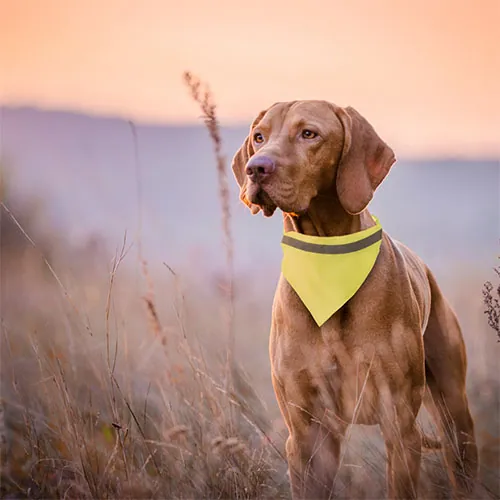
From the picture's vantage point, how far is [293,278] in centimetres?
381

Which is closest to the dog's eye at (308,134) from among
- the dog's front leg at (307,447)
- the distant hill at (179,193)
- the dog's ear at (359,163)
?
the dog's ear at (359,163)

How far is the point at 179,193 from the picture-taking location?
7.91 m

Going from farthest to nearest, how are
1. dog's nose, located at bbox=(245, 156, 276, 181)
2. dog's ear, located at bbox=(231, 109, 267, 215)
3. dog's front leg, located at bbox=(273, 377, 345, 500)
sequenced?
1. dog's ear, located at bbox=(231, 109, 267, 215)
2. dog's front leg, located at bbox=(273, 377, 345, 500)
3. dog's nose, located at bbox=(245, 156, 276, 181)

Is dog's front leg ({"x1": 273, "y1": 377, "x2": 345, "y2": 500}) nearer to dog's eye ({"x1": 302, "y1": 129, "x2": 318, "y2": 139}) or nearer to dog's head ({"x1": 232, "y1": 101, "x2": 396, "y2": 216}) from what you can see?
dog's head ({"x1": 232, "y1": 101, "x2": 396, "y2": 216})

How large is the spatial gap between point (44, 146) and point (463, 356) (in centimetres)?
392

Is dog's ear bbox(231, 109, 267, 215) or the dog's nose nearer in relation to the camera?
the dog's nose

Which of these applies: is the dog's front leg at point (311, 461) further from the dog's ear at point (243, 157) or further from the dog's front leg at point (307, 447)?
the dog's ear at point (243, 157)

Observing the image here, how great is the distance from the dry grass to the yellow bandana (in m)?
0.47

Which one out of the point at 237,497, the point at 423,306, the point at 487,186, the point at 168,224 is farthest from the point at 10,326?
the point at 487,186

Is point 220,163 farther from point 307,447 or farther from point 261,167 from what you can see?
point 307,447

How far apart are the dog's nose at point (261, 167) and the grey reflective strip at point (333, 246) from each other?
22.2 inches

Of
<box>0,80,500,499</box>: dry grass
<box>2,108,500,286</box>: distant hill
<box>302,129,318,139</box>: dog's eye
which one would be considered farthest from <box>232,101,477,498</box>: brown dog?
<box>2,108,500,286</box>: distant hill

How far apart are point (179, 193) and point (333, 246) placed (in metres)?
4.17

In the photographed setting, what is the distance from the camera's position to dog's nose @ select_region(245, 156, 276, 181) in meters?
3.41
